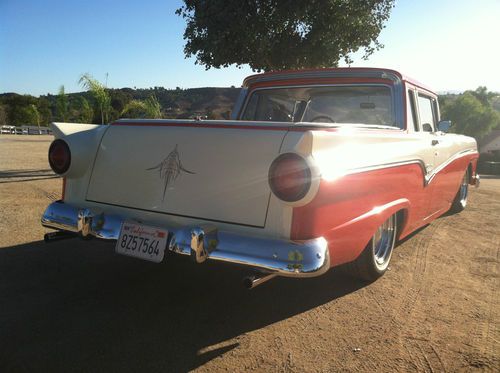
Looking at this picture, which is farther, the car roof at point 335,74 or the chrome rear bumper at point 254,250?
the car roof at point 335,74

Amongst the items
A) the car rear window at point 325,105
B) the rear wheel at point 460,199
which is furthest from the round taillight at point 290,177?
the rear wheel at point 460,199

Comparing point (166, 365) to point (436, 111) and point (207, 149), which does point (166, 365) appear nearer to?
point (207, 149)

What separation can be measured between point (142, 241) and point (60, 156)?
3.25 feet

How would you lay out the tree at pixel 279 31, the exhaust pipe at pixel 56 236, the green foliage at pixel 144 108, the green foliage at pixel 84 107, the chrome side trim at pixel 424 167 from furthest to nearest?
1. the green foliage at pixel 84 107
2. the green foliage at pixel 144 108
3. the tree at pixel 279 31
4. the exhaust pipe at pixel 56 236
5. the chrome side trim at pixel 424 167

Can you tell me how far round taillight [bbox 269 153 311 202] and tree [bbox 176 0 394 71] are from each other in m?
7.99

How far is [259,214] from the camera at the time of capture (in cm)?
230

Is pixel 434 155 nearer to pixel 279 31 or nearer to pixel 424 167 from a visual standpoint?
pixel 424 167

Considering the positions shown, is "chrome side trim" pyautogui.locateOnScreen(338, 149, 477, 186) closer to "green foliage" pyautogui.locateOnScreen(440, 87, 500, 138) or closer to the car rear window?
the car rear window

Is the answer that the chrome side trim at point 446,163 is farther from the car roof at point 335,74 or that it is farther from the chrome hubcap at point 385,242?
the car roof at point 335,74

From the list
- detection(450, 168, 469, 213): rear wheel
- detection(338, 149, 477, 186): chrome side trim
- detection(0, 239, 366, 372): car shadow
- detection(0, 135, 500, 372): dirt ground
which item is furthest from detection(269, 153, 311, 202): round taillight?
detection(450, 168, 469, 213): rear wheel

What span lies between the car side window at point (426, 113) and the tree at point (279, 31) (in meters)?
5.58

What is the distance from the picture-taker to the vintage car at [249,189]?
2.18 m

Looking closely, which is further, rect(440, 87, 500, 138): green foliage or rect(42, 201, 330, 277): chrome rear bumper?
rect(440, 87, 500, 138): green foliage

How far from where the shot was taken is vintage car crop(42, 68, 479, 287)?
2176 millimetres
